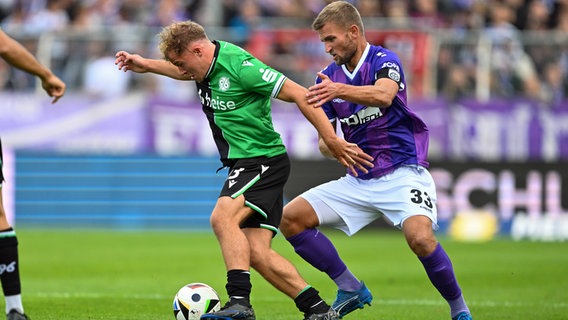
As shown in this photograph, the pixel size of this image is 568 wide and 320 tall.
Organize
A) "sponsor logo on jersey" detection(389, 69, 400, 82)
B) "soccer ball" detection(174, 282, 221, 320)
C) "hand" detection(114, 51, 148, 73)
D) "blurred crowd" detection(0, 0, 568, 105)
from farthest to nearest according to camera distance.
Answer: "blurred crowd" detection(0, 0, 568, 105)
"hand" detection(114, 51, 148, 73)
"sponsor logo on jersey" detection(389, 69, 400, 82)
"soccer ball" detection(174, 282, 221, 320)

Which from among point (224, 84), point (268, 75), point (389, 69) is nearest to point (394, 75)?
point (389, 69)

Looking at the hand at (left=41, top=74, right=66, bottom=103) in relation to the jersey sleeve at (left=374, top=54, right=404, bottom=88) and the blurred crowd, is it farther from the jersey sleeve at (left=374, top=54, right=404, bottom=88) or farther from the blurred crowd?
the blurred crowd

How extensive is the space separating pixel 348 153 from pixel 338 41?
39.0 inches

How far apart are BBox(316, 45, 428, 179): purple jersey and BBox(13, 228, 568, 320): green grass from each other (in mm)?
1453

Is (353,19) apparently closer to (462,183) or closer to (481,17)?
(462,183)

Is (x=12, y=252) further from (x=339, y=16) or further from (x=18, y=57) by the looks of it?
(x=339, y=16)

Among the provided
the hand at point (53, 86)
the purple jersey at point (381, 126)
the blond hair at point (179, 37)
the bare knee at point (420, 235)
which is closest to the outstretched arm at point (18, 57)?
the hand at point (53, 86)

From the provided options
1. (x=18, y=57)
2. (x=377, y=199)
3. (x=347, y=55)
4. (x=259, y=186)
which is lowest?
(x=377, y=199)

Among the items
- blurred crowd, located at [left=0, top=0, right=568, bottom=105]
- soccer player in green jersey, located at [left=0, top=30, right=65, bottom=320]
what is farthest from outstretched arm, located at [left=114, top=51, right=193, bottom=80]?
blurred crowd, located at [left=0, top=0, right=568, bottom=105]

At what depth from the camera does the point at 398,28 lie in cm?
1933

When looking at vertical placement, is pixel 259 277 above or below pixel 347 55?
below

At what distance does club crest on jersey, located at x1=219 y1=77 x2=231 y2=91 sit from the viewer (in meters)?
7.88

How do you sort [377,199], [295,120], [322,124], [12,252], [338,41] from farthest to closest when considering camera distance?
[295,120]
[377,199]
[338,41]
[322,124]
[12,252]

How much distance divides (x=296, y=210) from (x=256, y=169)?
843mm
